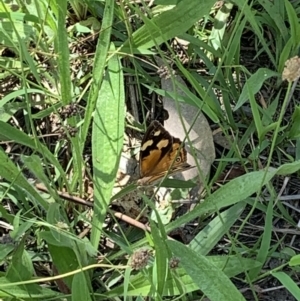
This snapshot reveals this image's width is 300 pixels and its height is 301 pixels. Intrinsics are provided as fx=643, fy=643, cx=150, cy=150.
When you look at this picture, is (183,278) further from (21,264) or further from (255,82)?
(255,82)

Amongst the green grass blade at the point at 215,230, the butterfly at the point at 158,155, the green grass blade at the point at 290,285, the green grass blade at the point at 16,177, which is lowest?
the green grass blade at the point at 290,285

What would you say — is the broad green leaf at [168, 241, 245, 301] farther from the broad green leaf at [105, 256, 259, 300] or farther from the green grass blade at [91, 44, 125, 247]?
the green grass blade at [91, 44, 125, 247]

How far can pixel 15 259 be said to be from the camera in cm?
159

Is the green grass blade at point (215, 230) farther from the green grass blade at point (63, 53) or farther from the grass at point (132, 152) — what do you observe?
the green grass blade at point (63, 53)

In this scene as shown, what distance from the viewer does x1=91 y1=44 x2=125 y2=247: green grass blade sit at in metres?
1.69

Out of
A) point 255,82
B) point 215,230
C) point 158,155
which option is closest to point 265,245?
point 215,230

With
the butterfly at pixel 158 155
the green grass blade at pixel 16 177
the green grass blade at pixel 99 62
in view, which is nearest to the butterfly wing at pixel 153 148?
the butterfly at pixel 158 155

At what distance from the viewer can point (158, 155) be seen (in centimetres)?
167

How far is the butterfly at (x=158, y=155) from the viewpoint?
65.8 inches

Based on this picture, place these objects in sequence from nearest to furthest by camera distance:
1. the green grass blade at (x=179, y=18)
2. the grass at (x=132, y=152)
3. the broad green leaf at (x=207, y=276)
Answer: the broad green leaf at (x=207, y=276)
the grass at (x=132, y=152)
the green grass blade at (x=179, y=18)

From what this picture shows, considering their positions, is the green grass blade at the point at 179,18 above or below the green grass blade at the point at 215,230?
above

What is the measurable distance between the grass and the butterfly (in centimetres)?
6

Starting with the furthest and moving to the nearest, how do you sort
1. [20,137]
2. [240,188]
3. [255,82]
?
1. [255,82]
2. [20,137]
3. [240,188]

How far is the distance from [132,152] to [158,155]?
0.22m
